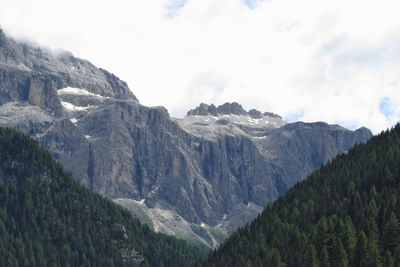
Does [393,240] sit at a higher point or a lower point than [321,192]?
lower

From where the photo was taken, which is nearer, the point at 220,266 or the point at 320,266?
the point at 320,266

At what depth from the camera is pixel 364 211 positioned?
16012cm

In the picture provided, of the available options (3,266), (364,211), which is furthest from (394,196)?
(3,266)

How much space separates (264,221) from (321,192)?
20.1m

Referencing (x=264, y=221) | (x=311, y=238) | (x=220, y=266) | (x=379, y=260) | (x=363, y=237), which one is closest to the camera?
(x=379, y=260)

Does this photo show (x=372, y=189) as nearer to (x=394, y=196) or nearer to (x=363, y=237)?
(x=394, y=196)

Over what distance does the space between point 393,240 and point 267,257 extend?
122 ft

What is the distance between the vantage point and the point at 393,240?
130 meters

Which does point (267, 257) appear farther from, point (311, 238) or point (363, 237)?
point (363, 237)

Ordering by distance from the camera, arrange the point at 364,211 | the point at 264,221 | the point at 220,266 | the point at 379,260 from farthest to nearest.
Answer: the point at 264,221, the point at 220,266, the point at 364,211, the point at 379,260

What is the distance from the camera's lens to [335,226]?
488 ft

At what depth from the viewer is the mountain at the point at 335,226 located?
12838 centimetres

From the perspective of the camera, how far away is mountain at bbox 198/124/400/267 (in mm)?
128375

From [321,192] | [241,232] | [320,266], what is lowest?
[320,266]
